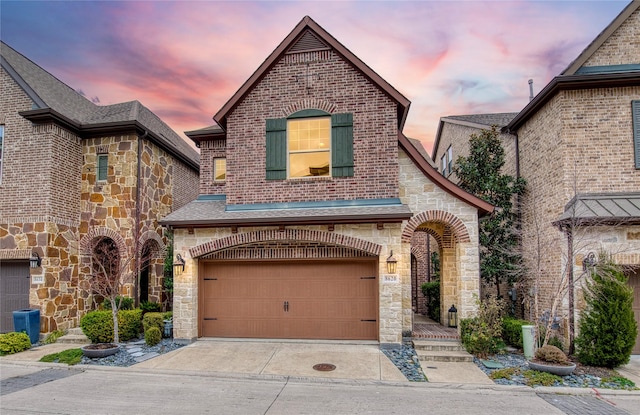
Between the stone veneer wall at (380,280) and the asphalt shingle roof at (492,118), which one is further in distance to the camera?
the asphalt shingle roof at (492,118)

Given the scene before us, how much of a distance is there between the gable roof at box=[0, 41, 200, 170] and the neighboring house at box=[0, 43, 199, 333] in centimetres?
4

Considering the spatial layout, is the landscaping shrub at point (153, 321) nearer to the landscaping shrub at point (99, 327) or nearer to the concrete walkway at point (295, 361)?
the landscaping shrub at point (99, 327)

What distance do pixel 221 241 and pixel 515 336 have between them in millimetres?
8628

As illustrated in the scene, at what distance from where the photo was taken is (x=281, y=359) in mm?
9203

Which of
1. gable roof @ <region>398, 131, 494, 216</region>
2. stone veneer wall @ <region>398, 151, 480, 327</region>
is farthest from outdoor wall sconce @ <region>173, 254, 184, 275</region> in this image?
gable roof @ <region>398, 131, 494, 216</region>

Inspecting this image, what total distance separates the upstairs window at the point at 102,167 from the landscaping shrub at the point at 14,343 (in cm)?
554

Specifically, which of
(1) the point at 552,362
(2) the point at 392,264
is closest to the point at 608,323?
(1) the point at 552,362

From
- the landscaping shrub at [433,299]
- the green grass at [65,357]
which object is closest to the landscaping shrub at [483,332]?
the landscaping shrub at [433,299]

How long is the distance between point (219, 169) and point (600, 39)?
12159 mm

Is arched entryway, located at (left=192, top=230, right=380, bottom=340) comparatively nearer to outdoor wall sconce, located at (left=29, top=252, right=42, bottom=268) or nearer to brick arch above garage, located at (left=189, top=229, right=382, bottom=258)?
brick arch above garage, located at (left=189, top=229, right=382, bottom=258)

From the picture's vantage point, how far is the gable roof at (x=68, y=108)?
41.4 ft

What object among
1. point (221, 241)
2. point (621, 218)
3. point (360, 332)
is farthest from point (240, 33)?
point (621, 218)

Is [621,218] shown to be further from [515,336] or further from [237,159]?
[237,159]

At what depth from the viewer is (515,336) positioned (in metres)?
10.4
